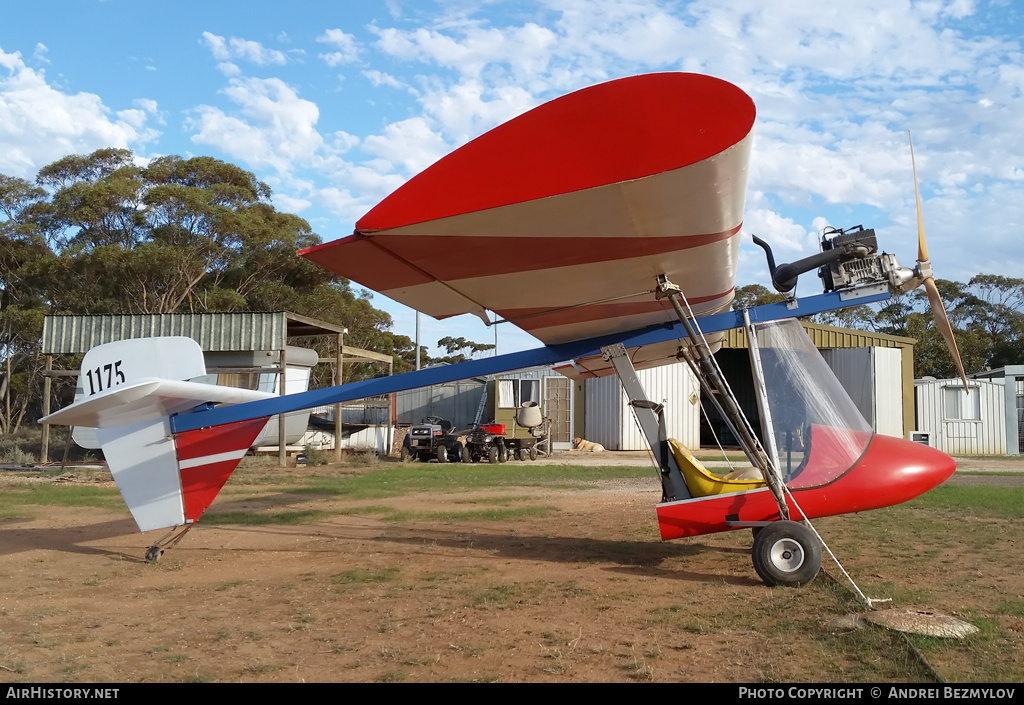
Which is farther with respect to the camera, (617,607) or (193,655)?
(617,607)

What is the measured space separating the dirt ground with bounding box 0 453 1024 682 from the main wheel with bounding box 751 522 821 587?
0.39 ft

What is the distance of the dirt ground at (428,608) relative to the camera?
4.17m

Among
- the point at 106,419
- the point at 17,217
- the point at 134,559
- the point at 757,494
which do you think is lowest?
the point at 134,559

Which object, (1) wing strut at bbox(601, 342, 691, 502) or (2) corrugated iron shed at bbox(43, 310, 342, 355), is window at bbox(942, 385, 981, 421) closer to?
(2) corrugated iron shed at bbox(43, 310, 342, 355)

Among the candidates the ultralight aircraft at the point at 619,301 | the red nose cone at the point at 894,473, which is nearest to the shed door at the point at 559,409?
the ultralight aircraft at the point at 619,301

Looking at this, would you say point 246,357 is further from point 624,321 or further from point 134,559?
point 624,321

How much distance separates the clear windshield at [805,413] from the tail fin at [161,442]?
16.4 feet

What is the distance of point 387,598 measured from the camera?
594 cm

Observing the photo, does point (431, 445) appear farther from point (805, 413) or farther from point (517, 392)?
point (805, 413)

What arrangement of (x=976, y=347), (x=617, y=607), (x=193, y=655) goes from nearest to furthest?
(x=193, y=655) < (x=617, y=607) < (x=976, y=347)

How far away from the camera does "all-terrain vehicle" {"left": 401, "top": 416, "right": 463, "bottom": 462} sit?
915 inches

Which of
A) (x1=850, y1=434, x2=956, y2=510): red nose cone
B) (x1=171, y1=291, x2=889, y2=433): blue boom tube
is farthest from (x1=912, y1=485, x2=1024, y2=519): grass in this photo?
(x1=171, y1=291, x2=889, y2=433): blue boom tube

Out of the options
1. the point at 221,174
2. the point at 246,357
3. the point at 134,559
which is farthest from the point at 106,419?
the point at 221,174

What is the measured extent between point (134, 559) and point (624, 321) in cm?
550
